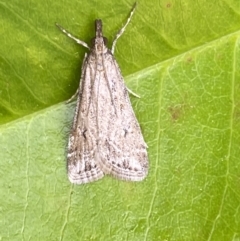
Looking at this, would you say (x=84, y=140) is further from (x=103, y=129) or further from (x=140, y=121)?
(x=140, y=121)

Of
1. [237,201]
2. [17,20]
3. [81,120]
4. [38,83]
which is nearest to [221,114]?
[237,201]

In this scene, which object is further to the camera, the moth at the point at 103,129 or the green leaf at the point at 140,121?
the moth at the point at 103,129

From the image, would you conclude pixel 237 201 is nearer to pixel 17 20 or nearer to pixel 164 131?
pixel 164 131

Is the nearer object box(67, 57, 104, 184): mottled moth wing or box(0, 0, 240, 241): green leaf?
box(0, 0, 240, 241): green leaf

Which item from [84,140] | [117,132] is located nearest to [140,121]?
[117,132]
